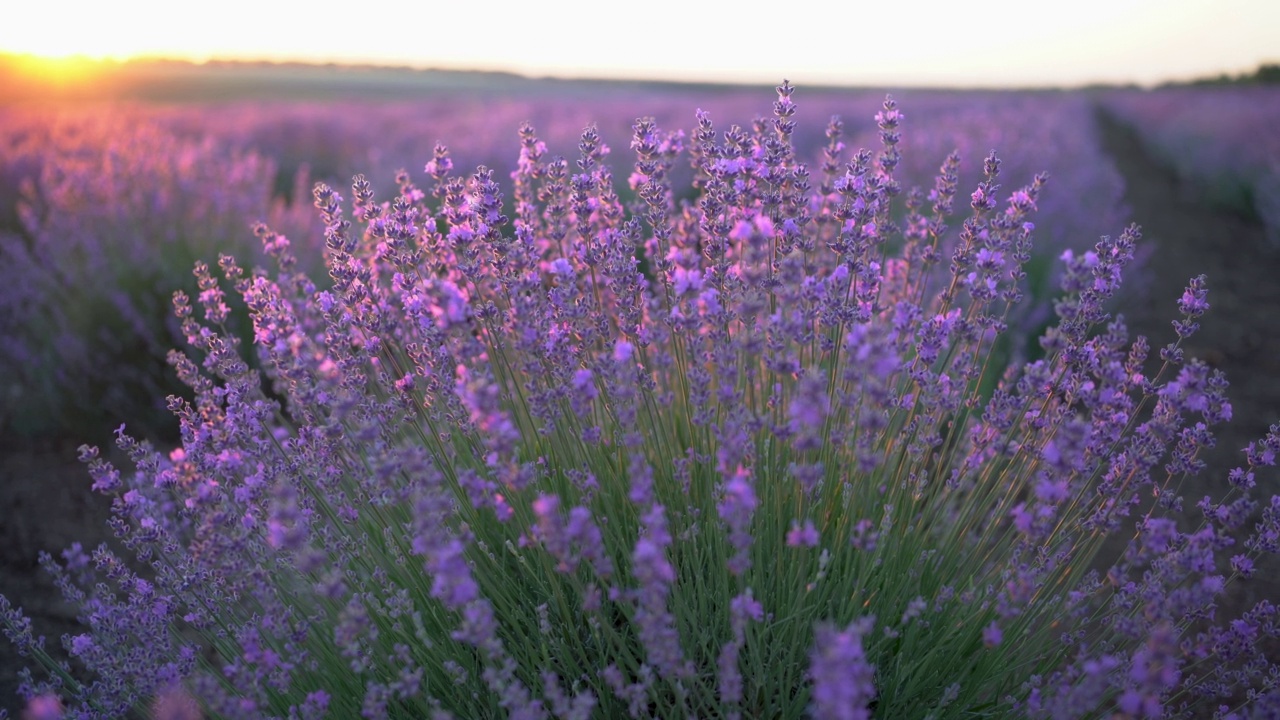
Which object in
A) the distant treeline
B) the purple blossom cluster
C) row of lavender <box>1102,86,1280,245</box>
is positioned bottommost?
the purple blossom cluster

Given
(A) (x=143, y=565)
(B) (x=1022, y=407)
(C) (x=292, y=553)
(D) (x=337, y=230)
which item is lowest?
(A) (x=143, y=565)

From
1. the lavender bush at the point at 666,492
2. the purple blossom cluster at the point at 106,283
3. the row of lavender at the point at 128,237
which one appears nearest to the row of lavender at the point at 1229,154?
the row of lavender at the point at 128,237

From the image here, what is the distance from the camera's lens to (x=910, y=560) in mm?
2064

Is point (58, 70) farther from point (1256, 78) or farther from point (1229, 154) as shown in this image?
point (1256, 78)

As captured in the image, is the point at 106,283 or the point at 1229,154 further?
the point at 1229,154

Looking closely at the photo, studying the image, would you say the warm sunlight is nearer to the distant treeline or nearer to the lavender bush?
the lavender bush

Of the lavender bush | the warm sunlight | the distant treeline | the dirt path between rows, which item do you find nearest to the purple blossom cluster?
the lavender bush

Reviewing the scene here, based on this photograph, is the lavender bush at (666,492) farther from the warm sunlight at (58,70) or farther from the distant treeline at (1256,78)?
the distant treeline at (1256,78)

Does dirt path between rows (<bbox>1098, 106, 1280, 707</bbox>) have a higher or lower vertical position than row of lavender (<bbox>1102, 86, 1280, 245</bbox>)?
lower

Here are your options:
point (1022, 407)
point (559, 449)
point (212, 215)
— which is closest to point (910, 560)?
point (1022, 407)

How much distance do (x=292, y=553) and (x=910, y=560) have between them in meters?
1.46

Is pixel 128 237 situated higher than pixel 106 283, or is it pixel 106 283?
pixel 128 237

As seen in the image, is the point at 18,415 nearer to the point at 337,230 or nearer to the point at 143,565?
the point at 143,565

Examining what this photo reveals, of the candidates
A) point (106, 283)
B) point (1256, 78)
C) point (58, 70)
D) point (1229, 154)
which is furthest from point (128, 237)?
point (1256, 78)
